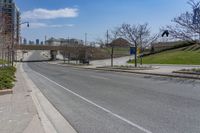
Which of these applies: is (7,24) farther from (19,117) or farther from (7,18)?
(19,117)

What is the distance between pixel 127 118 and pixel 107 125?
1.06 meters

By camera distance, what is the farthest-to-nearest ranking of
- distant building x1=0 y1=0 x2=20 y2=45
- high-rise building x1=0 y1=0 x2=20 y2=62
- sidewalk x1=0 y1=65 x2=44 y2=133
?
Result: distant building x1=0 y1=0 x2=20 y2=45 → high-rise building x1=0 y1=0 x2=20 y2=62 → sidewalk x1=0 y1=65 x2=44 y2=133

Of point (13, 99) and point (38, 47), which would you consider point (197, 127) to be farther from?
point (38, 47)

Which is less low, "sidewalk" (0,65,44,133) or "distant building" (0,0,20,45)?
"distant building" (0,0,20,45)

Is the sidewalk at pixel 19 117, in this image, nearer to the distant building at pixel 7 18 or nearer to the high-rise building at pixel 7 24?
the high-rise building at pixel 7 24

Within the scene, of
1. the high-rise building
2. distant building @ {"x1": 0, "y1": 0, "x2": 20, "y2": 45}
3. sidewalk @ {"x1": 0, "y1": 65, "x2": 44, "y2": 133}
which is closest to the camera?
sidewalk @ {"x1": 0, "y1": 65, "x2": 44, "y2": 133}

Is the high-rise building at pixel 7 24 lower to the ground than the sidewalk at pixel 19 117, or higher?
higher

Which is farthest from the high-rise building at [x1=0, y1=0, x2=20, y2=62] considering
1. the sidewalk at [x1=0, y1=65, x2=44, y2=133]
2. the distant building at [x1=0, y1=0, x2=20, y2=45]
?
the sidewalk at [x1=0, y1=65, x2=44, y2=133]

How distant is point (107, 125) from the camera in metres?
8.84

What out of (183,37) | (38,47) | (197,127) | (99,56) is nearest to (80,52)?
(99,56)

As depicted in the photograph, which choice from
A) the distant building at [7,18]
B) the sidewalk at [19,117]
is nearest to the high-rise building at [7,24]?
the distant building at [7,18]

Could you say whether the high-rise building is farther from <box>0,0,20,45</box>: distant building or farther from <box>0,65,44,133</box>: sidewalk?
<box>0,65,44,133</box>: sidewalk

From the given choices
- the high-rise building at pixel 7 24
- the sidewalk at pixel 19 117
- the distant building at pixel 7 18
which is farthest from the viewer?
the distant building at pixel 7 18

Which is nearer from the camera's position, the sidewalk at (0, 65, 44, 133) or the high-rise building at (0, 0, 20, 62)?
the sidewalk at (0, 65, 44, 133)
